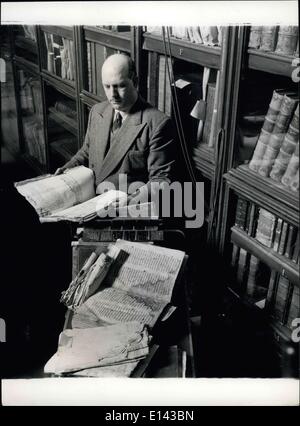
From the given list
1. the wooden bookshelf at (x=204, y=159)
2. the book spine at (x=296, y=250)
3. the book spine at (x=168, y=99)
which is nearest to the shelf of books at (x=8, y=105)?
the book spine at (x=168, y=99)

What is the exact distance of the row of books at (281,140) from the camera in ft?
4.51

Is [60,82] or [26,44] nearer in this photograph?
[60,82]

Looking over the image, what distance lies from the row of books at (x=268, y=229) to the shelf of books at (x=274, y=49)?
49 centimetres

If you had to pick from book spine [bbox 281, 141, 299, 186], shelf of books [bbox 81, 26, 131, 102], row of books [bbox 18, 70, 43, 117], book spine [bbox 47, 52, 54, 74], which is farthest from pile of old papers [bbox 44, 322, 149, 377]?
row of books [bbox 18, 70, 43, 117]

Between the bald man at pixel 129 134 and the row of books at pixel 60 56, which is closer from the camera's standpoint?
the bald man at pixel 129 134

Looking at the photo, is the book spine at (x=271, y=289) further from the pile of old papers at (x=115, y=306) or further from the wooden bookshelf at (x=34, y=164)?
the wooden bookshelf at (x=34, y=164)

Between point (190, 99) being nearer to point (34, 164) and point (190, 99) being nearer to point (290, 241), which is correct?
point (290, 241)

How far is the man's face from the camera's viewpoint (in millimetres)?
1726

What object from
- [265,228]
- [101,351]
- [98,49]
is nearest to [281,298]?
[265,228]

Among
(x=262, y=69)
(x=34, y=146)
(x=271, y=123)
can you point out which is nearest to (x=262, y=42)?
(x=262, y=69)

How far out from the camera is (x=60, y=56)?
114 inches

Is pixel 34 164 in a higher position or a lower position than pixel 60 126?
lower

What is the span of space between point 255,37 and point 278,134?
0.31m

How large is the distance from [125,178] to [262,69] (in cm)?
73
